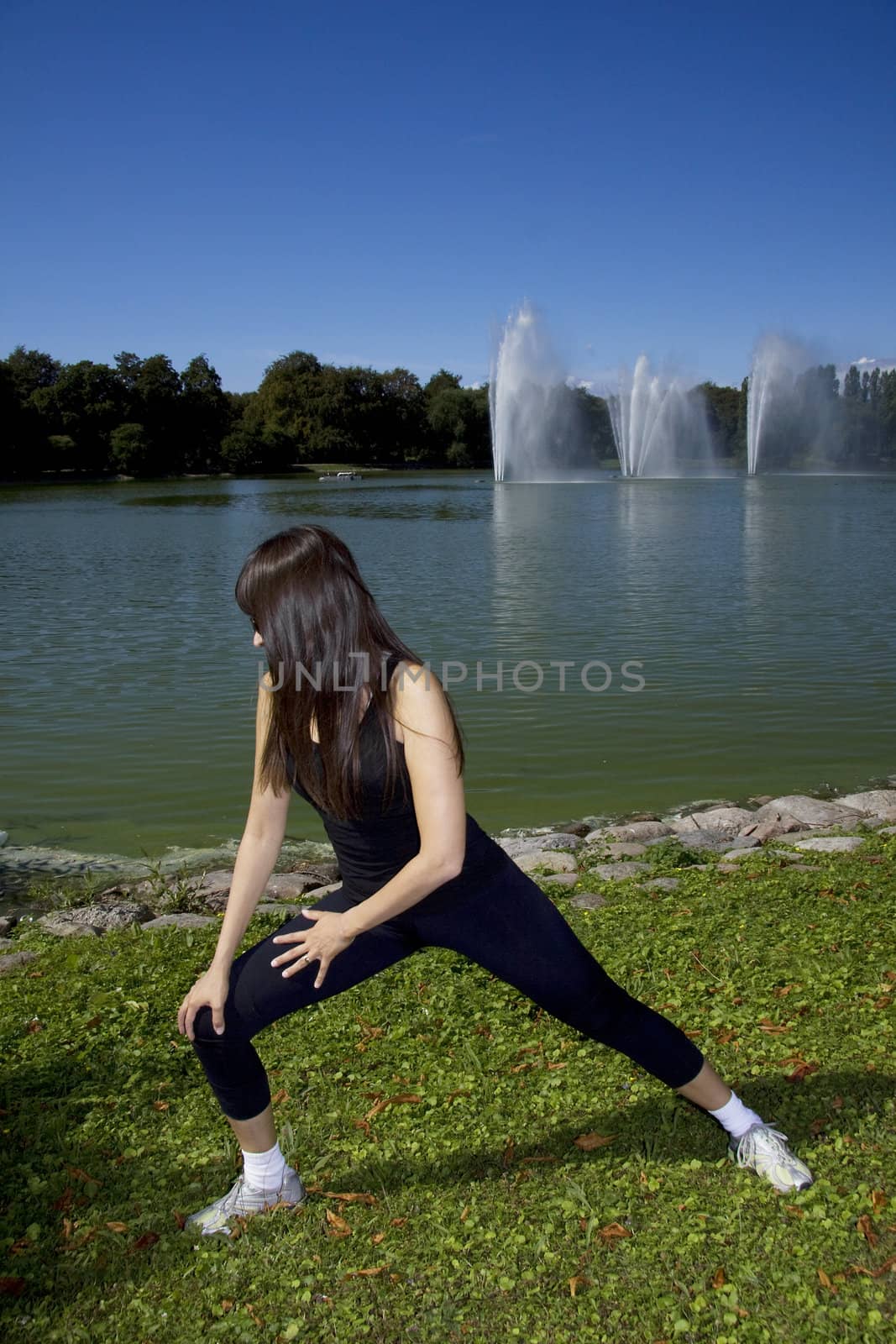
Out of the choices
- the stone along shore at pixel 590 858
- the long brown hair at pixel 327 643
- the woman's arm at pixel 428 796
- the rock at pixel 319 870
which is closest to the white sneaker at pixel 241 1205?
the woman's arm at pixel 428 796

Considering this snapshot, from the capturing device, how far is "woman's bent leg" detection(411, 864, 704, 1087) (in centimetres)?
310

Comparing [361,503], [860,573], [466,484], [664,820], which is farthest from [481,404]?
[664,820]

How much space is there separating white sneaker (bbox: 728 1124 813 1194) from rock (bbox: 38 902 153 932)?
4.36 metres

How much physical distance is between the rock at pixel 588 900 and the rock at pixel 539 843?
1513 mm

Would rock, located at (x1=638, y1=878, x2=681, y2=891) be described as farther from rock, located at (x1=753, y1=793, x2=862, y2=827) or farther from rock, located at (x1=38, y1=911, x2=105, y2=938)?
rock, located at (x1=38, y1=911, x2=105, y2=938)

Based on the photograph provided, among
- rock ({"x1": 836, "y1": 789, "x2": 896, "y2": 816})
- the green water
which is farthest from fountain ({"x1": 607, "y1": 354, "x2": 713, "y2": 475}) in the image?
rock ({"x1": 836, "y1": 789, "x2": 896, "y2": 816})

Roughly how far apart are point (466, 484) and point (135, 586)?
5993 centimetres

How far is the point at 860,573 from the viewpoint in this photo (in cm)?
2619

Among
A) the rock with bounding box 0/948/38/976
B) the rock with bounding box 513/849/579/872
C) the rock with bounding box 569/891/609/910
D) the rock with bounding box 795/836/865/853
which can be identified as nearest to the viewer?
the rock with bounding box 0/948/38/976

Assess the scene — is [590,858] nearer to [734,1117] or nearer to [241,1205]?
[734,1117]

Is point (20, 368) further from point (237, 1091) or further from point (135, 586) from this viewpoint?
point (237, 1091)

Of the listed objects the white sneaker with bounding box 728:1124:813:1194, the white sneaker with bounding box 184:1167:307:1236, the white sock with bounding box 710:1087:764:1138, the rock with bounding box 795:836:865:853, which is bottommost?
the rock with bounding box 795:836:865:853

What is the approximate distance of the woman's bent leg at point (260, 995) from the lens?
3051 mm

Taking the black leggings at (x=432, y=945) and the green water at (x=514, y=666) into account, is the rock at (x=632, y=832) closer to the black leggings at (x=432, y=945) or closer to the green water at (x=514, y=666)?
the green water at (x=514, y=666)
